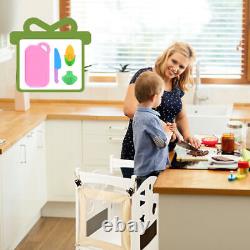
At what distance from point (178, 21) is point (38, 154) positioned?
1659 mm

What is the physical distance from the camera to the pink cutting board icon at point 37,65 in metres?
2.14

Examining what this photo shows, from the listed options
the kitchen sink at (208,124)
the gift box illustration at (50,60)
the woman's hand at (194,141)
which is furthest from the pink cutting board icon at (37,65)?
the kitchen sink at (208,124)

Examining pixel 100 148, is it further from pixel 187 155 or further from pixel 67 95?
pixel 187 155

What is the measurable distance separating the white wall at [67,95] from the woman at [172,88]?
1422 millimetres

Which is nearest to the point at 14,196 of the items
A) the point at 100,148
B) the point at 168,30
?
the point at 100,148

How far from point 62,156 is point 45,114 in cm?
35

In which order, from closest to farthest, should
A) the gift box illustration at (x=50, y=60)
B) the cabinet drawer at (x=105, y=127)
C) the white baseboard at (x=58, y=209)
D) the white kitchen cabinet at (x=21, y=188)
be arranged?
the gift box illustration at (x=50, y=60), the white kitchen cabinet at (x=21, y=188), the cabinet drawer at (x=105, y=127), the white baseboard at (x=58, y=209)

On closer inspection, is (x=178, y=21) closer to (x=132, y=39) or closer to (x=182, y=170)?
(x=132, y=39)

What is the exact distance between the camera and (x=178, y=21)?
5461mm

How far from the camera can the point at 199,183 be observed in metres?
2.93

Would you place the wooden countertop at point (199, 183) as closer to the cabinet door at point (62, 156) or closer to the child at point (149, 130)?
the child at point (149, 130)

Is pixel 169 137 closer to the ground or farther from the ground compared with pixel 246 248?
farther from the ground

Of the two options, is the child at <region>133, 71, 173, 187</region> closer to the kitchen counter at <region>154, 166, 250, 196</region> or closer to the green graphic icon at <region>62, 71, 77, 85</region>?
the kitchen counter at <region>154, 166, 250, 196</region>

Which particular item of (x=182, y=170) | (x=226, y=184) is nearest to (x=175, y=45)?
(x=182, y=170)
